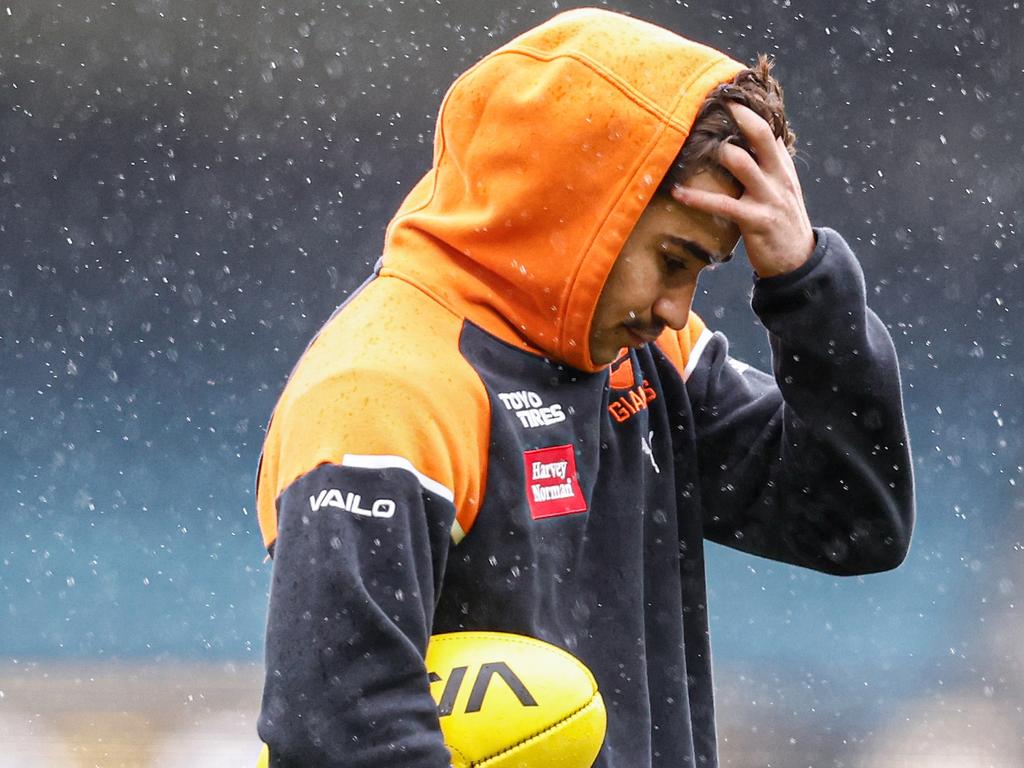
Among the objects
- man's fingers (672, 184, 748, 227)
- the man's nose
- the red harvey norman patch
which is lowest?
the red harvey norman patch

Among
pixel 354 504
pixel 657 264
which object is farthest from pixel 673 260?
pixel 354 504

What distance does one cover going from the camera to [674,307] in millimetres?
2092

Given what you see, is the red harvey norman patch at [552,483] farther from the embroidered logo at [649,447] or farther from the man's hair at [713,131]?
the man's hair at [713,131]

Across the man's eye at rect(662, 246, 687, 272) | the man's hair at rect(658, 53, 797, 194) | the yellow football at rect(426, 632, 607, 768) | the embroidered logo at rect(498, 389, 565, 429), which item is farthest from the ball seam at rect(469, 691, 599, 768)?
the man's hair at rect(658, 53, 797, 194)

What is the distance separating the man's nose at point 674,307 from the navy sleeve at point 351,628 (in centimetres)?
53

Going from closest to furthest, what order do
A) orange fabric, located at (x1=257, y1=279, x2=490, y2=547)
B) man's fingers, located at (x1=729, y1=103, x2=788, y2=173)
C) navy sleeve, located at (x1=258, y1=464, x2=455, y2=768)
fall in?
navy sleeve, located at (x1=258, y1=464, x2=455, y2=768)
orange fabric, located at (x1=257, y1=279, x2=490, y2=547)
man's fingers, located at (x1=729, y1=103, x2=788, y2=173)

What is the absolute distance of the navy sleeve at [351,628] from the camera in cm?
168

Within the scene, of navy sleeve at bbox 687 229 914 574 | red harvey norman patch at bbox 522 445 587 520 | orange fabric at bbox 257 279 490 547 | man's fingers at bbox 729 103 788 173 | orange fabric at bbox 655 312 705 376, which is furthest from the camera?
orange fabric at bbox 655 312 705 376

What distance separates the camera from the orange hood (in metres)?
2.08

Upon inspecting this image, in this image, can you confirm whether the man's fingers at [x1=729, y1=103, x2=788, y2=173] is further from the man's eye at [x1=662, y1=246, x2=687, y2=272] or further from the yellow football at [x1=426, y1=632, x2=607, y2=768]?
the yellow football at [x1=426, y1=632, x2=607, y2=768]

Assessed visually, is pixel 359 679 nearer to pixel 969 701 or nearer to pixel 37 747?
pixel 37 747

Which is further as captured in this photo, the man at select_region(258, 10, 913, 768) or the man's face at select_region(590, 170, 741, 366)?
the man's face at select_region(590, 170, 741, 366)

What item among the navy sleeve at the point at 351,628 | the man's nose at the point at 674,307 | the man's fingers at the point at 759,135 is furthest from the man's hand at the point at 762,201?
the navy sleeve at the point at 351,628

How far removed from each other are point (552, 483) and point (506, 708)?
0.34 meters
